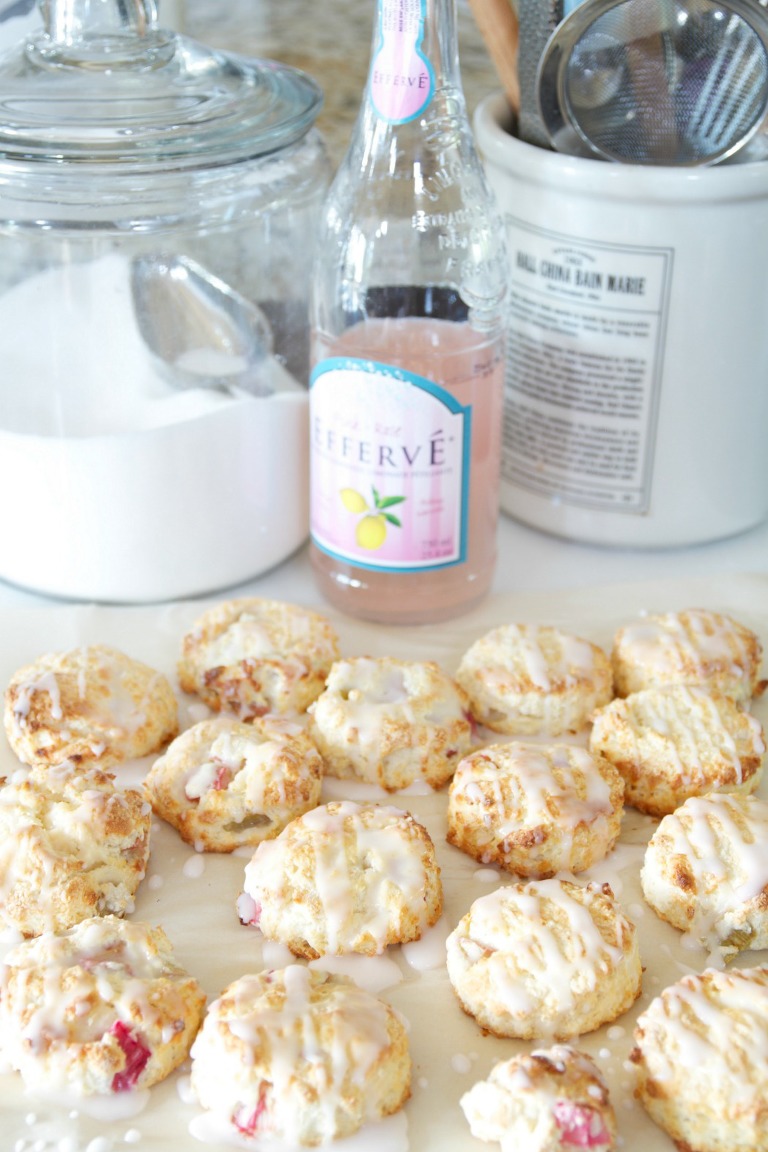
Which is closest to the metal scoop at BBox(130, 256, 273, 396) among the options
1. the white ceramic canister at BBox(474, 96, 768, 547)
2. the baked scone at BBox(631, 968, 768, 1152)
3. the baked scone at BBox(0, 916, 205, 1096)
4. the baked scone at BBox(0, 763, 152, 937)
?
the white ceramic canister at BBox(474, 96, 768, 547)

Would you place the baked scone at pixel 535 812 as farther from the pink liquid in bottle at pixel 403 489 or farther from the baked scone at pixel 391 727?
the pink liquid in bottle at pixel 403 489

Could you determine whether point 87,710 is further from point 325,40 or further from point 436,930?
point 325,40

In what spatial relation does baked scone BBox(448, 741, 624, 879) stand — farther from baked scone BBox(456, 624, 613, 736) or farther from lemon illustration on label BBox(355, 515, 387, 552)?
lemon illustration on label BBox(355, 515, 387, 552)

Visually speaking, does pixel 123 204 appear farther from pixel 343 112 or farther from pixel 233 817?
pixel 343 112

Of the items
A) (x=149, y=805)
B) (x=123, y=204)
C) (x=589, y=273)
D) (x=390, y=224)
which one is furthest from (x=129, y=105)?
(x=149, y=805)

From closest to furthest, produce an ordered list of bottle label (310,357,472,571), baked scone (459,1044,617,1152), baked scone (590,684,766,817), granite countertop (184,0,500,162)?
baked scone (459,1044,617,1152)
baked scone (590,684,766,817)
bottle label (310,357,472,571)
granite countertop (184,0,500,162)

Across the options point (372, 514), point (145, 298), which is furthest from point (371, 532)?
point (145, 298)
